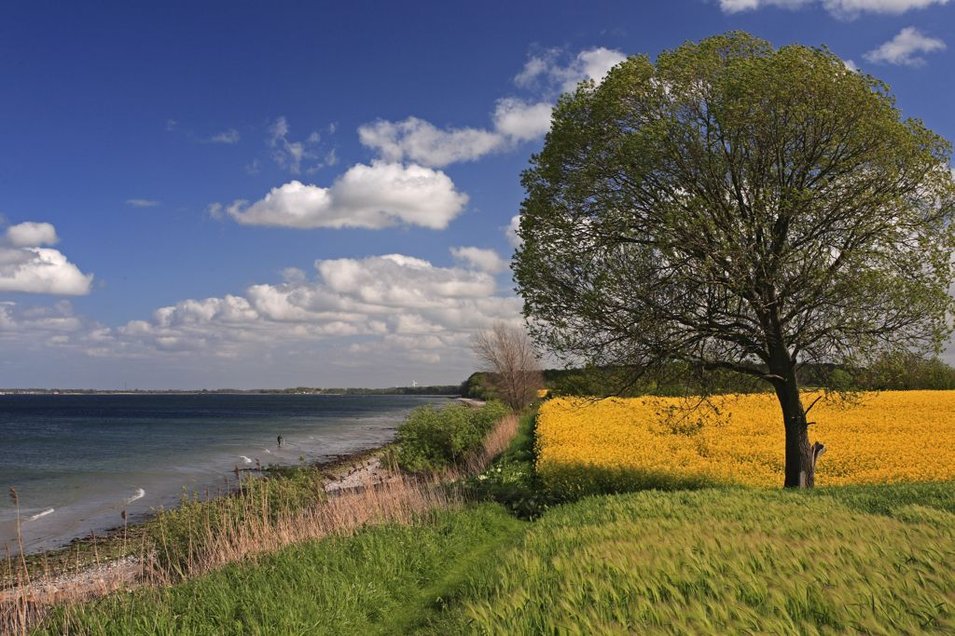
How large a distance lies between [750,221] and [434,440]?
2452 centimetres

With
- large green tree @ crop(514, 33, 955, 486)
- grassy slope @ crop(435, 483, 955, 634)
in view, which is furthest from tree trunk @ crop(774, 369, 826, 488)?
grassy slope @ crop(435, 483, 955, 634)

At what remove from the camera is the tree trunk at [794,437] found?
1516cm

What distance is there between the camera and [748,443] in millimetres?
24562

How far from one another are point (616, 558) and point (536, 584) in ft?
2.74

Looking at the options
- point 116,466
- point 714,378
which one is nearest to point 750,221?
point 714,378

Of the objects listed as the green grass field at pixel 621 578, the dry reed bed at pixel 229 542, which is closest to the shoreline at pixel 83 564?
the dry reed bed at pixel 229 542

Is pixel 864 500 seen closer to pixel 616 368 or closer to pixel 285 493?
pixel 616 368

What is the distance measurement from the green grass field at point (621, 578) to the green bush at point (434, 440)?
1962 cm

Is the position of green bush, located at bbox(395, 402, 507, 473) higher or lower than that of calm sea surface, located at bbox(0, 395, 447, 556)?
higher

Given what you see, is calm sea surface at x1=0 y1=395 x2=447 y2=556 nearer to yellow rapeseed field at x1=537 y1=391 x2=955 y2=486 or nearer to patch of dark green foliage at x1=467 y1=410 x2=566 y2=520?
patch of dark green foliage at x1=467 y1=410 x2=566 y2=520

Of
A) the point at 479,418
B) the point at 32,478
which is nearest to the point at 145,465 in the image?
the point at 32,478

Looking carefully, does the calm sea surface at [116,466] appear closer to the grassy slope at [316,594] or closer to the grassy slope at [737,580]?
the grassy slope at [316,594]

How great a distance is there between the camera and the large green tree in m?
13.4

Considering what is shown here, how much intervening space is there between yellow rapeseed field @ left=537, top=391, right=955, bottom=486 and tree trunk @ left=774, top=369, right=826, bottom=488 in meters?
0.86
